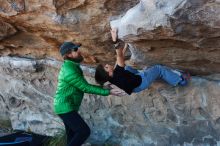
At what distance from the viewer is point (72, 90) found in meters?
5.62

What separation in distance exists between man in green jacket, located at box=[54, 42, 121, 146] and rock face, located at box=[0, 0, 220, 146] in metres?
0.59

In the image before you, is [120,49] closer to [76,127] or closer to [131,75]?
[131,75]

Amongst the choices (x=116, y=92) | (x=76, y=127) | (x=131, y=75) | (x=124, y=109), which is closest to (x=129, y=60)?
(x=131, y=75)

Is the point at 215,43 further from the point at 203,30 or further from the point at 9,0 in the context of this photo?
the point at 9,0

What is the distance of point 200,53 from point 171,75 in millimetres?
565

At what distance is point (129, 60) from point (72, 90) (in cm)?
93

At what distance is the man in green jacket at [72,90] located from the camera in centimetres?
544

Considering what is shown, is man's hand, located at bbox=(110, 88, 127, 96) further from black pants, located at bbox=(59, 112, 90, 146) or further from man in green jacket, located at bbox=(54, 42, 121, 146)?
black pants, located at bbox=(59, 112, 90, 146)

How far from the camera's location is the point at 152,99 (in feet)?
21.0

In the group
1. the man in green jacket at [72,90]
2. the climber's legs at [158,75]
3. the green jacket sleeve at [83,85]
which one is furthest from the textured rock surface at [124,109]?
the green jacket sleeve at [83,85]

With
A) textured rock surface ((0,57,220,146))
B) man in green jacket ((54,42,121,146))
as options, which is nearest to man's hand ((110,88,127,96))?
man in green jacket ((54,42,121,146))

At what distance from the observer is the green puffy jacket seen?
5.43m

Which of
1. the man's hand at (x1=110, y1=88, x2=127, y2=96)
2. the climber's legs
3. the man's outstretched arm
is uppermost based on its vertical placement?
the man's outstretched arm

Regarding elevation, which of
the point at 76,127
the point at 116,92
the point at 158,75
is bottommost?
the point at 76,127
